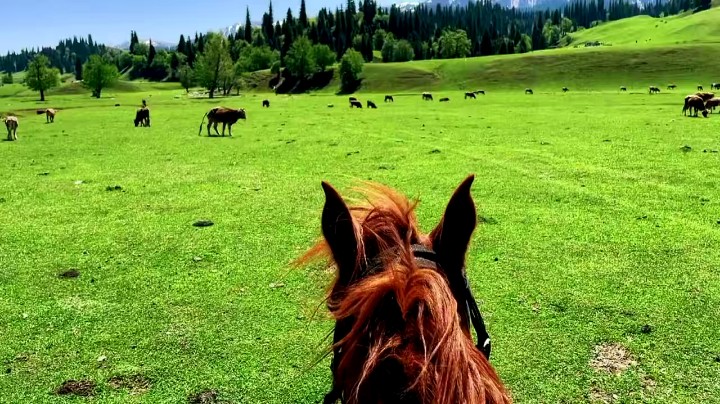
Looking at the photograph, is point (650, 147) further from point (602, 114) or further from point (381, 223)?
point (381, 223)

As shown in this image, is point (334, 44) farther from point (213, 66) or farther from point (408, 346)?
point (408, 346)

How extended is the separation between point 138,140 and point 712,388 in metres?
26.3

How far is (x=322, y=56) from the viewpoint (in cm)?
11344

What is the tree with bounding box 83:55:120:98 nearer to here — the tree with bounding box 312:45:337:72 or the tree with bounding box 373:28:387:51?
the tree with bounding box 312:45:337:72

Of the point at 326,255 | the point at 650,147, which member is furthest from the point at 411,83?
the point at 326,255

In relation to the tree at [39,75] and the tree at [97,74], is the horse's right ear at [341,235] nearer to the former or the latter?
the tree at [97,74]

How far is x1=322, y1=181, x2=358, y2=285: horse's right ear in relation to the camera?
7.14 feet

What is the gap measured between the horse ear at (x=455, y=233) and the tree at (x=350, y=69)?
98763 millimetres

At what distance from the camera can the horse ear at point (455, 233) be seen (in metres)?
2.28

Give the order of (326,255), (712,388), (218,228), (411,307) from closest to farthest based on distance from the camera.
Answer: (411,307), (326,255), (712,388), (218,228)

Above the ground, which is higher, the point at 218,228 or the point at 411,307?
the point at 411,307

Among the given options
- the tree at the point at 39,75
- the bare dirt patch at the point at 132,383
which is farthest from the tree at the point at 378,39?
the bare dirt patch at the point at 132,383

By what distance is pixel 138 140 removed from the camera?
26.8 metres

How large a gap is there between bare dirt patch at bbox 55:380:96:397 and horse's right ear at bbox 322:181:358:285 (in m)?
4.46
